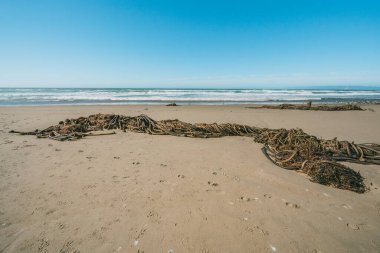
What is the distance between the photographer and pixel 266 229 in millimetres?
2623

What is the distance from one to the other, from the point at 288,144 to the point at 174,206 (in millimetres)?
3443

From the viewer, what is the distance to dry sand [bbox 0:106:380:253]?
2.42 metres

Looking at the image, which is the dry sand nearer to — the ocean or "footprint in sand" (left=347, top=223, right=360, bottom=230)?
"footprint in sand" (left=347, top=223, right=360, bottom=230)

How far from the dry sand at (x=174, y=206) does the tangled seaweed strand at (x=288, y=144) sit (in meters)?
0.25

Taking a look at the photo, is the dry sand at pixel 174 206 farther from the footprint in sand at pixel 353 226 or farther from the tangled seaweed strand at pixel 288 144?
the tangled seaweed strand at pixel 288 144

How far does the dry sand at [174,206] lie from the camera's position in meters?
2.42

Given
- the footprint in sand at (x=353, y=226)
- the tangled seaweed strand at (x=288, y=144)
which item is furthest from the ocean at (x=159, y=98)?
the footprint in sand at (x=353, y=226)

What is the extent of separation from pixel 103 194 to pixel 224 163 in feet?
7.88

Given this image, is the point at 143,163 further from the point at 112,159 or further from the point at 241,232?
the point at 241,232

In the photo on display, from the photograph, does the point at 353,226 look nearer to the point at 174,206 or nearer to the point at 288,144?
the point at 174,206

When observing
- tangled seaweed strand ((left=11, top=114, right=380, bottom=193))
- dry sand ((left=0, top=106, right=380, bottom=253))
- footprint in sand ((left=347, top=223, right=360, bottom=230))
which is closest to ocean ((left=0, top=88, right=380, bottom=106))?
tangled seaweed strand ((left=11, top=114, right=380, bottom=193))

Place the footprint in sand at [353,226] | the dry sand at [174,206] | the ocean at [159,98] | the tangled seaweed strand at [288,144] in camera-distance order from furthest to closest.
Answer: the ocean at [159,98]
the tangled seaweed strand at [288,144]
the footprint in sand at [353,226]
the dry sand at [174,206]

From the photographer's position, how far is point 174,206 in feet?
10.1

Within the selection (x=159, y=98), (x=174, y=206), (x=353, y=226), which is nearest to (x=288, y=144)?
(x=353, y=226)
